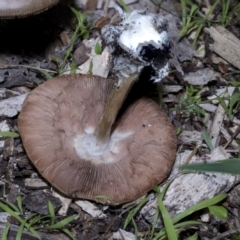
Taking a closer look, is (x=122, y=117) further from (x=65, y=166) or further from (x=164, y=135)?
(x=65, y=166)

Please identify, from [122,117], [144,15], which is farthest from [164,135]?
[144,15]

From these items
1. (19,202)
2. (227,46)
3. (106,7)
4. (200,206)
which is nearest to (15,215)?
(19,202)

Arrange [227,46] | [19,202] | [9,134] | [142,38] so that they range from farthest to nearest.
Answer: [227,46], [9,134], [19,202], [142,38]

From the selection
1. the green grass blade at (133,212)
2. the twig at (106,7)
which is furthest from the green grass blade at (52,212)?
the twig at (106,7)

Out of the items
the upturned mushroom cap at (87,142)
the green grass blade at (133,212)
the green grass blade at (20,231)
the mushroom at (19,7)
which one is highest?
the mushroom at (19,7)

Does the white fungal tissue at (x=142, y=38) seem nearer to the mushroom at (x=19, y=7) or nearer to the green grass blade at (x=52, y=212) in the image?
the mushroom at (x=19, y=7)

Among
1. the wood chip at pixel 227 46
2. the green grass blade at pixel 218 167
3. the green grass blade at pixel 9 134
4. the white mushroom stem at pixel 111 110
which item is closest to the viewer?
the green grass blade at pixel 218 167

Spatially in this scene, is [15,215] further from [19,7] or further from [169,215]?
[19,7]
